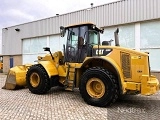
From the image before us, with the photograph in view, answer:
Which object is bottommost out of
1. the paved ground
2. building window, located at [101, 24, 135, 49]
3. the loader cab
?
the paved ground

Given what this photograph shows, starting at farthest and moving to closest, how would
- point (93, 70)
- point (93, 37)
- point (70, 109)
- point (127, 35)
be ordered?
point (127, 35) → point (93, 37) → point (93, 70) → point (70, 109)

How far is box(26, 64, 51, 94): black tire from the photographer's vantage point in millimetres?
8469

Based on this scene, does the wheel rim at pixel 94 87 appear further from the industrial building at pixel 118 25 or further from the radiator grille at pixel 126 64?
the industrial building at pixel 118 25

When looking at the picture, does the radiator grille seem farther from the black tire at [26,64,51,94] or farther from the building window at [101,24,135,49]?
the building window at [101,24,135,49]

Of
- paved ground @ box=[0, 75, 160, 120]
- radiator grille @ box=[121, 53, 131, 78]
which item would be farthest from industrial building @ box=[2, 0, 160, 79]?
radiator grille @ box=[121, 53, 131, 78]

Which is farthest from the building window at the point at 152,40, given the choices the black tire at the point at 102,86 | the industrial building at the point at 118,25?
the black tire at the point at 102,86

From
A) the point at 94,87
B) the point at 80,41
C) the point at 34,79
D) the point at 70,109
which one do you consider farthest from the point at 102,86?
the point at 34,79

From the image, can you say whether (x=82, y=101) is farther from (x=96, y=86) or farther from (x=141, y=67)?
(x=141, y=67)

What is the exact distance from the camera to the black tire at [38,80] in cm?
847

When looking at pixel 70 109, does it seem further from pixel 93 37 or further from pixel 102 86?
pixel 93 37

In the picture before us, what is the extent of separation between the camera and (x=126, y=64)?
269 inches

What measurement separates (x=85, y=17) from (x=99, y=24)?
4.21ft

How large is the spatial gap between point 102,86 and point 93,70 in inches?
24.0

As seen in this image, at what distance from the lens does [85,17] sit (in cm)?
1446
